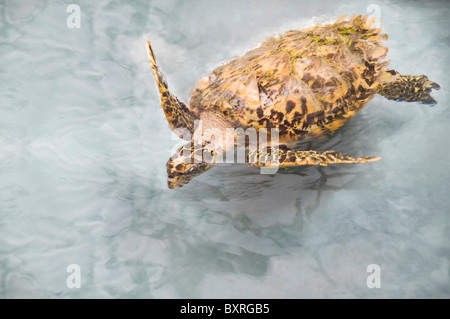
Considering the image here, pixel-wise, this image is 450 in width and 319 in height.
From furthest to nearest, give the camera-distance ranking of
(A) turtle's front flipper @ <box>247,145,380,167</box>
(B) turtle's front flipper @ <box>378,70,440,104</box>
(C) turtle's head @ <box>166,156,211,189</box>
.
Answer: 1. (B) turtle's front flipper @ <box>378,70,440,104</box>
2. (C) turtle's head @ <box>166,156,211,189</box>
3. (A) turtle's front flipper @ <box>247,145,380,167</box>

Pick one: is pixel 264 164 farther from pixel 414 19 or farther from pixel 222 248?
pixel 414 19

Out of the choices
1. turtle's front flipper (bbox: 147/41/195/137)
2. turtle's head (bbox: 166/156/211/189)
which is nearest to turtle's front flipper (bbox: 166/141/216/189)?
turtle's head (bbox: 166/156/211/189)

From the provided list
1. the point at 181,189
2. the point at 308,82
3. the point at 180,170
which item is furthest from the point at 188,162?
the point at 308,82

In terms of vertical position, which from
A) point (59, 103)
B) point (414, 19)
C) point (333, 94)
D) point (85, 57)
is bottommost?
point (333, 94)

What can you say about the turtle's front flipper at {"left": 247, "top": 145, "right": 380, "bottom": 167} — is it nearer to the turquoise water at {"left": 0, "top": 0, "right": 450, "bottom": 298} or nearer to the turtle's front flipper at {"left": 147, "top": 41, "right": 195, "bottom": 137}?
the turquoise water at {"left": 0, "top": 0, "right": 450, "bottom": 298}

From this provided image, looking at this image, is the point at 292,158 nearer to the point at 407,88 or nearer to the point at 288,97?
the point at 288,97

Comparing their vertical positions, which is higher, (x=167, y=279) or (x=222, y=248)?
(x=222, y=248)
